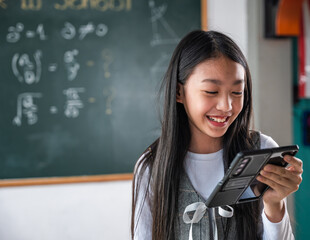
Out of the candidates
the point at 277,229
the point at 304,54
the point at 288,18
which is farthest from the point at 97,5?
the point at 277,229

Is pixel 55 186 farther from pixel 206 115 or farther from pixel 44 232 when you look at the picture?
pixel 206 115

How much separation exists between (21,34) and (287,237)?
2043 mm

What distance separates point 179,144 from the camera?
109cm

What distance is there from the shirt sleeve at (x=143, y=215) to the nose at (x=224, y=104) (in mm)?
289

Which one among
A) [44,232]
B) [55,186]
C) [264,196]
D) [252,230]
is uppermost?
[264,196]

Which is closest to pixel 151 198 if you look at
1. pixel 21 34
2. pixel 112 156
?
pixel 112 156

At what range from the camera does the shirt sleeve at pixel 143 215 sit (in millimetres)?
1048

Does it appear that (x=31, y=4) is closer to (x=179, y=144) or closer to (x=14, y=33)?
(x=14, y=33)

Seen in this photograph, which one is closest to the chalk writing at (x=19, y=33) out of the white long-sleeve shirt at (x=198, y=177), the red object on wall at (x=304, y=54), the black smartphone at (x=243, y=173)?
the red object on wall at (x=304, y=54)

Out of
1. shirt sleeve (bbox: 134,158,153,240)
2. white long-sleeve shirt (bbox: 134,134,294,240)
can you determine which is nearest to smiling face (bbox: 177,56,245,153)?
white long-sleeve shirt (bbox: 134,134,294,240)

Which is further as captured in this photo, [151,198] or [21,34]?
[21,34]

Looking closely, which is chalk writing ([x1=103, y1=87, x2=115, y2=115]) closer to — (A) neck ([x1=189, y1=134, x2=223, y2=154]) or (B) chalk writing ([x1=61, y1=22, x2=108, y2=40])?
(B) chalk writing ([x1=61, y1=22, x2=108, y2=40])

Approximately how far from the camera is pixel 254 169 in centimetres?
87

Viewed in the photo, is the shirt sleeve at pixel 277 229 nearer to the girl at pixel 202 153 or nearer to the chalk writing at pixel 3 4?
the girl at pixel 202 153
